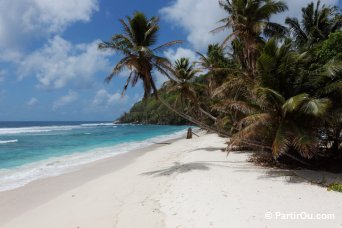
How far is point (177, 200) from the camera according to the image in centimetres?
679

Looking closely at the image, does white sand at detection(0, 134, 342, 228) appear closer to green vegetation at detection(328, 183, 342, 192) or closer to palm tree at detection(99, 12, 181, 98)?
green vegetation at detection(328, 183, 342, 192)

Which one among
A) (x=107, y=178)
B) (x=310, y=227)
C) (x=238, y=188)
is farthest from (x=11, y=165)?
(x=310, y=227)

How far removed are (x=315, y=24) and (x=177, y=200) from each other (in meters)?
22.1

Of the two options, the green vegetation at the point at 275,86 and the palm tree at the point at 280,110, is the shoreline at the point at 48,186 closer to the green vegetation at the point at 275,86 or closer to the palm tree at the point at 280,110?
the green vegetation at the point at 275,86

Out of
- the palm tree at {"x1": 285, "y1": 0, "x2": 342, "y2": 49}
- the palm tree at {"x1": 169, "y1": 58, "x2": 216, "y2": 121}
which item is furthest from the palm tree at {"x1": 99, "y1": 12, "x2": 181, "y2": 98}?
the palm tree at {"x1": 285, "y1": 0, "x2": 342, "y2": 49}

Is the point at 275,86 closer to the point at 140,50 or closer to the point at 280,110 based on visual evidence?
the point at 280,110

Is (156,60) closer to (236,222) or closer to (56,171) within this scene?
(56,171)

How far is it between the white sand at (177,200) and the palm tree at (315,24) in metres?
16.3

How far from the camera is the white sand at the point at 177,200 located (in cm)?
560

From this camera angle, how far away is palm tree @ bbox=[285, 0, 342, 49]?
2236cm

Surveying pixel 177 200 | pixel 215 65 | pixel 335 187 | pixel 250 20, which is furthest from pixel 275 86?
pixel 215 65

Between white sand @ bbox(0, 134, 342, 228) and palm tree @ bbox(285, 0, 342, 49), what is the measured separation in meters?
16.3

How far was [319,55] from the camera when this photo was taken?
34.4ft

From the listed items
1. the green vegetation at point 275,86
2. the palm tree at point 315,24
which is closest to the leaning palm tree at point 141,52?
the green vegetation at point 275,86
